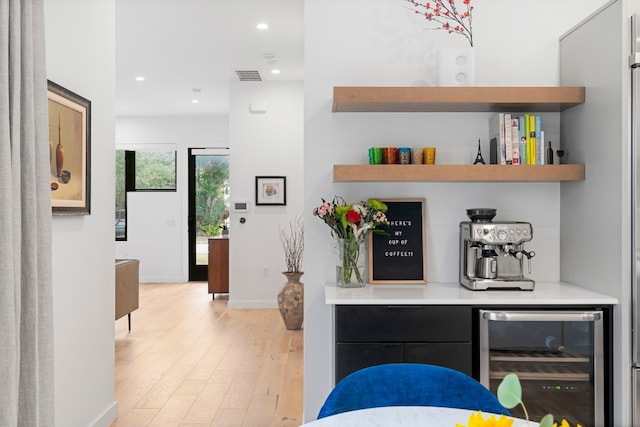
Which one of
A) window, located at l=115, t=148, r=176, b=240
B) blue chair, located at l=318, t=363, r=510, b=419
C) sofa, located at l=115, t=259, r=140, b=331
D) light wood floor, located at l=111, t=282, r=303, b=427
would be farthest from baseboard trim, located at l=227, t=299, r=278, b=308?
blue chair, located at l=318, t=363, r=510, b=419

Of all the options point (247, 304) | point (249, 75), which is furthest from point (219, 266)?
point (249, 75)

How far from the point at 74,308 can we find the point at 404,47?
84.2 inches

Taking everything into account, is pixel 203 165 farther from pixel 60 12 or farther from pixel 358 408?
pixel 358 408

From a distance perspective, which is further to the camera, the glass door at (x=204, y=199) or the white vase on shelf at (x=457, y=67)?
the glass door at (x=204, y=199)

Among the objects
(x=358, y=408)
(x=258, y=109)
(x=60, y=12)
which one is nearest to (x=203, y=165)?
(x=258, y=109)

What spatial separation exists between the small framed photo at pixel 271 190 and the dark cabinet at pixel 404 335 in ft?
14.1

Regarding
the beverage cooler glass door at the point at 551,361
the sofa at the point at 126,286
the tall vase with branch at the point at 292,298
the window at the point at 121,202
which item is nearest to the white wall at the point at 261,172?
the tall vase with branch at the point at 292,298

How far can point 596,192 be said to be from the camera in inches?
97.4

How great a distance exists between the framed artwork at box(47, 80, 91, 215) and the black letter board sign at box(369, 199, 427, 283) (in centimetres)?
149

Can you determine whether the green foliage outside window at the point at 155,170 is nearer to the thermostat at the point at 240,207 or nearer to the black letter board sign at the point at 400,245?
the thermostat at the point at 240,207

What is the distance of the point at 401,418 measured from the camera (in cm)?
127

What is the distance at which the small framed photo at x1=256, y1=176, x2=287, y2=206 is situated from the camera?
6.52 meters

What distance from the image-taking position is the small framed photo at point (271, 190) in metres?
6.52

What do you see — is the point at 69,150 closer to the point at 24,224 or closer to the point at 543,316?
the point at 24,224
